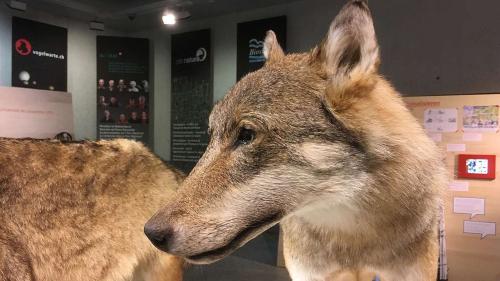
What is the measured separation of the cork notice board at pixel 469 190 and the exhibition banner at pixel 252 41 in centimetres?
132

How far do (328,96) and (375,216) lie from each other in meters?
0.38

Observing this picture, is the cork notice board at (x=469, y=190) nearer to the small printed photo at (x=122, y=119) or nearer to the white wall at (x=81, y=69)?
the small printed photo at (x=122, y=119)

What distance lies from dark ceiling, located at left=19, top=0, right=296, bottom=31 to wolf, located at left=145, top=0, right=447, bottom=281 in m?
2.64

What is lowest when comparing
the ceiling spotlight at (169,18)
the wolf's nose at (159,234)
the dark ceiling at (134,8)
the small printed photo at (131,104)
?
the wolf's nose at (159,234)

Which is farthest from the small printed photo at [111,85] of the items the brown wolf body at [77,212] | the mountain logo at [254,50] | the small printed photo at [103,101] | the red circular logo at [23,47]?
the brown wolf body at [77,212]

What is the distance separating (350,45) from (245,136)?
0.38 meters

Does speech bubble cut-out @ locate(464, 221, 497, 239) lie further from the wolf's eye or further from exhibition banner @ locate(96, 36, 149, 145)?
exhibition banner @ locate(96, 36, 149, 145)

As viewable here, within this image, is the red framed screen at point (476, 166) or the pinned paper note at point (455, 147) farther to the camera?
the pinned paper note at point (455, 147)

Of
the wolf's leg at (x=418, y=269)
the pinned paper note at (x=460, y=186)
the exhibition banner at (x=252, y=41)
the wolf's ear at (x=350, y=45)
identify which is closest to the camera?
the wolf's ear at (x=350, y=45)

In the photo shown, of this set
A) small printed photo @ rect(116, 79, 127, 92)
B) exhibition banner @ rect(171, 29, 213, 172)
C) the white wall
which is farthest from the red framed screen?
the white wall

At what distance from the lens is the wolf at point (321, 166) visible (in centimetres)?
96

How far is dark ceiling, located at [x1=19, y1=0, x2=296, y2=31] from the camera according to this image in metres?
3.63

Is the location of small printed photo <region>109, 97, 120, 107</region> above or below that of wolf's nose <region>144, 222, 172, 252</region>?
above

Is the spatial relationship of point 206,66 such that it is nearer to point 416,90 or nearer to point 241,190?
point 416,90
